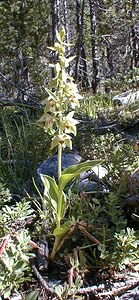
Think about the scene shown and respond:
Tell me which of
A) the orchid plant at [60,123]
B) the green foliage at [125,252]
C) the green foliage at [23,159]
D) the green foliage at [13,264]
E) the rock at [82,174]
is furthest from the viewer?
the green foliage at [23,159]

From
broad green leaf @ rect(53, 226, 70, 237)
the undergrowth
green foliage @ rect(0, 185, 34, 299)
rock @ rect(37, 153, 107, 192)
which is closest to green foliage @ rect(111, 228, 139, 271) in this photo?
the undergrowth

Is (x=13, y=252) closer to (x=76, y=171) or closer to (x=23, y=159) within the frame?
(x=76, y=171)

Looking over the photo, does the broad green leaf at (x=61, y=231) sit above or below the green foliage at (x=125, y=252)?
above

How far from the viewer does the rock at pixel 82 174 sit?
6.44 feet

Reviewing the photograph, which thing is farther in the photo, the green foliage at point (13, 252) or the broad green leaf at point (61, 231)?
the broad green leaf at point (61, 231)

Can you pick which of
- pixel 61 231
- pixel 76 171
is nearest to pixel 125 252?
pixel 61 231

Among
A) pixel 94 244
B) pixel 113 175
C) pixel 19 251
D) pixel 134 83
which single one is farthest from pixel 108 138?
pixel 134 83

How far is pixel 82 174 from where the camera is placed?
2182 millimetres

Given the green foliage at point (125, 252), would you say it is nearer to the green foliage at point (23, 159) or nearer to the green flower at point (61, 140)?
the green flower at point (61, 140)

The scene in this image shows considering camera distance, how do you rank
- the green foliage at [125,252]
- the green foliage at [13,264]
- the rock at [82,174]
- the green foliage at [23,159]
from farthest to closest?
the green foliage at [23,159] → the rock at [82,174] → the green foliage at [125,252] → the green foliage at [13,264]

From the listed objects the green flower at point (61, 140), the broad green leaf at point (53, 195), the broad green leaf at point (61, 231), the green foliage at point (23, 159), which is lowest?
the green foliage at point (23, 159)

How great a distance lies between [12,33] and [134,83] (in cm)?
1020

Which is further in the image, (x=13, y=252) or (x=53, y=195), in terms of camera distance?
(x=53, y=195)

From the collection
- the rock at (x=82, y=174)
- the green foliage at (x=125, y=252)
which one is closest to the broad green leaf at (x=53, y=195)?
the green foliage at (x=125, y=252)
